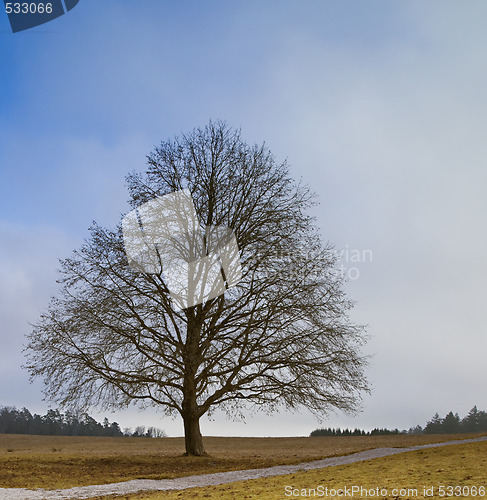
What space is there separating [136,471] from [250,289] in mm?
7336

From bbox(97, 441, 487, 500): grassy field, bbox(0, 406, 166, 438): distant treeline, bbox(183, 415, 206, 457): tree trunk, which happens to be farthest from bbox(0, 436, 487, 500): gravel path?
bbox(0, 406, 166, 438): distant treeline

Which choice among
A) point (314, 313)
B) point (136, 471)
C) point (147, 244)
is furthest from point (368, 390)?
point (147, 244)

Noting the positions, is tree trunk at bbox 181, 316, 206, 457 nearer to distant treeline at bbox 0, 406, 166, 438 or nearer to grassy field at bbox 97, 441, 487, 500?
grassy field at bbox 97, 441, 487, 500

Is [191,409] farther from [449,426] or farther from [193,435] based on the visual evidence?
[449,426]

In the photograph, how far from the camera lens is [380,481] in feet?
39.4

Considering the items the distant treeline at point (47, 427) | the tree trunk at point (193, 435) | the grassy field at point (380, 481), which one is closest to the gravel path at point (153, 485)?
the grassy field at point (380, 481)

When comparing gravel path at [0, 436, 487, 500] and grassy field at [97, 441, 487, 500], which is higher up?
grassy field at [97, 441, 487, 500]

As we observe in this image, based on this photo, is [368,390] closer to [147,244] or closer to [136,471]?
[136,471]

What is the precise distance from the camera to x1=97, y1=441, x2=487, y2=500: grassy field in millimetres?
10617

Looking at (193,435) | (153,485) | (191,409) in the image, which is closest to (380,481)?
(153,485)

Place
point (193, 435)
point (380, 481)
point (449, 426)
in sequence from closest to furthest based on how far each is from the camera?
point (380, 481), point (193, 435), point (449, 426)

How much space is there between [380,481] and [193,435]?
30.5ft

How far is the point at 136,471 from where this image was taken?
54.7 ft

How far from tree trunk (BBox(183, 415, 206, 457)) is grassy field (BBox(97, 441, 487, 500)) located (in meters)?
6.13
